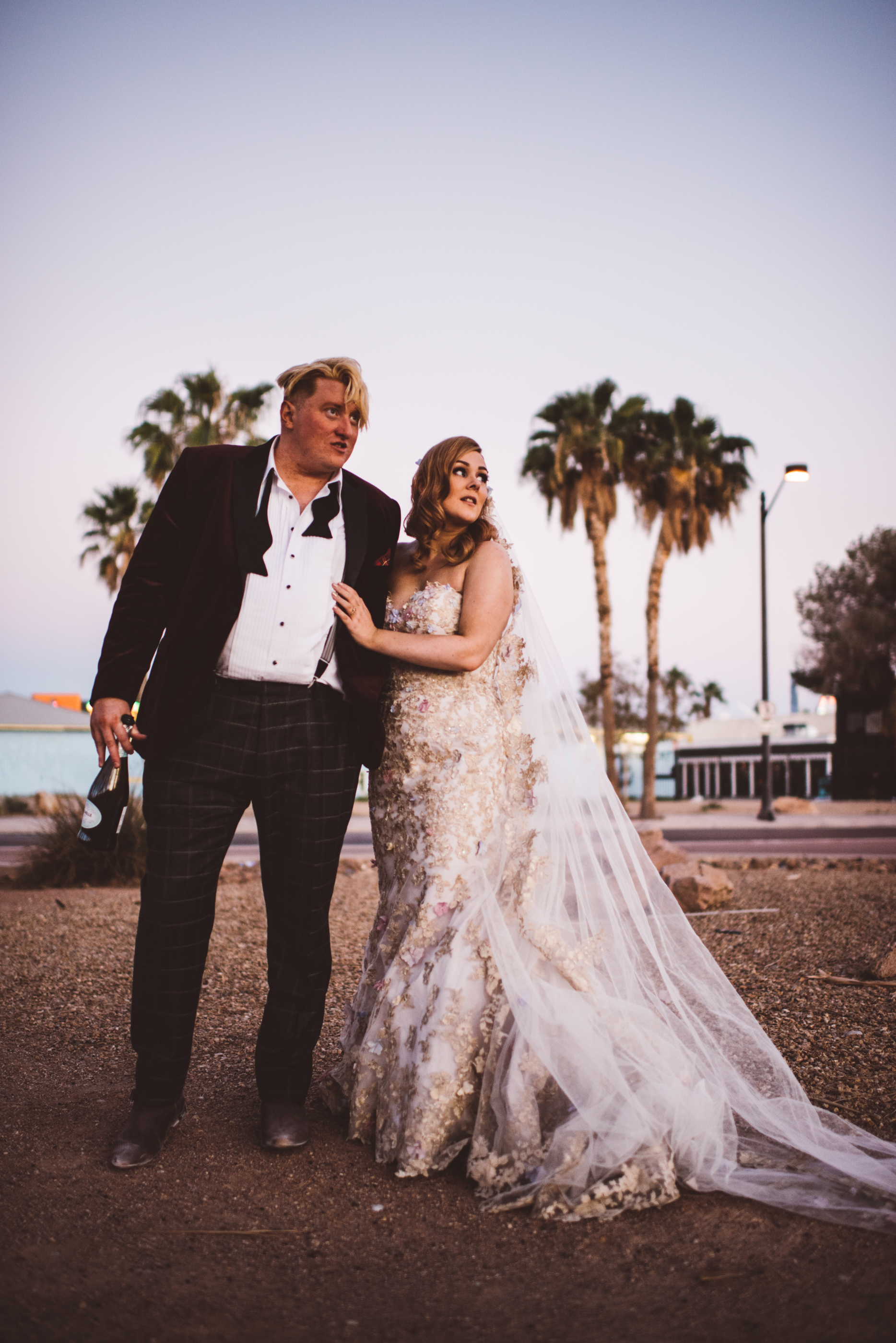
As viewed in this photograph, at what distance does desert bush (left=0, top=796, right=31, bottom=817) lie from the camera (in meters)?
20.3

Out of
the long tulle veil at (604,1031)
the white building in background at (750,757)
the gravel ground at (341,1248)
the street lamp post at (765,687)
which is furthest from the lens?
the white building in background at (750,757)

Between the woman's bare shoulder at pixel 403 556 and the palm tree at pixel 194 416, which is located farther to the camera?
the palm tree at pixel 194 416

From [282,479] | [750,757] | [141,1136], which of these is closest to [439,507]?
[282,479]

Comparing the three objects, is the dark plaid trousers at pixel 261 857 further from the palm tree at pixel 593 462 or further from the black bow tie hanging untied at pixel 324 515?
the palm tree at pixel 593 462

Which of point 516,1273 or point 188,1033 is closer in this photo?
point 516,1273

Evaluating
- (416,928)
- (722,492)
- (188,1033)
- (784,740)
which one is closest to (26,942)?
(188,1033)

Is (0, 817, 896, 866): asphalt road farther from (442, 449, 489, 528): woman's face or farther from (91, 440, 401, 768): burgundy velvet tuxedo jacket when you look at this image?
(442, 449, 489, 528): woman's face

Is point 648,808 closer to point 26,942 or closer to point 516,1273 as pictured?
point 26,942

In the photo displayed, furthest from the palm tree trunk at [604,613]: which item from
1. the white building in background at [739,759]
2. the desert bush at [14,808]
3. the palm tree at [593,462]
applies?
the desert bush at [14,808]

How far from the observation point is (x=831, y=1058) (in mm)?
3346

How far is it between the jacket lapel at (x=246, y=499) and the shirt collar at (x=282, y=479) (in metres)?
0.01

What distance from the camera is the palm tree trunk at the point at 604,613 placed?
21.8 meters

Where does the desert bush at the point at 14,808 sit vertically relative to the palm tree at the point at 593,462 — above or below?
below

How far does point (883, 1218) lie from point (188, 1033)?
1.85 metres
